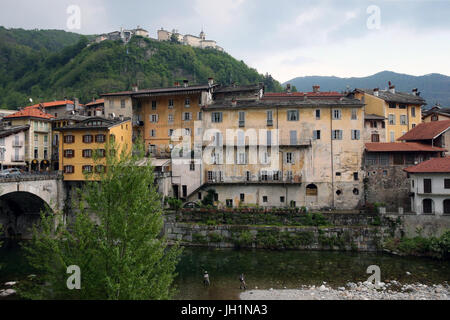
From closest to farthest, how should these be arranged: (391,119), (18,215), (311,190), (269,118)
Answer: (18,215)
(311,190)
(269,118)
(391,119)

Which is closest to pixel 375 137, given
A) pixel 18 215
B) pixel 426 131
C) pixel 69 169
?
pixel 426 131

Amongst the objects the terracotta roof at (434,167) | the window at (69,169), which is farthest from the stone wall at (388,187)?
the window at (69,169)

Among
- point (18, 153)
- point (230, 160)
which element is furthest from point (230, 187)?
point (18, 153)

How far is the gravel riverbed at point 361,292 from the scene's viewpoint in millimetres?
22844

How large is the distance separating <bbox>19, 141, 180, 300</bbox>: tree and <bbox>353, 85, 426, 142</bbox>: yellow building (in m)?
43.2

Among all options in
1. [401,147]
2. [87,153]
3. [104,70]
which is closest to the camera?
[401,147]

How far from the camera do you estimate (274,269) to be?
95.7 ft

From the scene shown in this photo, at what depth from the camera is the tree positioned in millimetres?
12773

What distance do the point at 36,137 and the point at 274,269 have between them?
41.7 metres

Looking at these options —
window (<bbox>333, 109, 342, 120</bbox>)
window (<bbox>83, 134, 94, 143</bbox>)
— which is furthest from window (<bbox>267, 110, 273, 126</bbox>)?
window (<bbox>83, 134, 94, 143</bbox>)

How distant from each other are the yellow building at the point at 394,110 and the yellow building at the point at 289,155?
8.72m

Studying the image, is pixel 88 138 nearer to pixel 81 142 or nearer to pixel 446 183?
pixel 81 142

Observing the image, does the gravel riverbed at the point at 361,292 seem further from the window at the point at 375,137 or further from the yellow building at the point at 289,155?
the window at the point at 375,137
